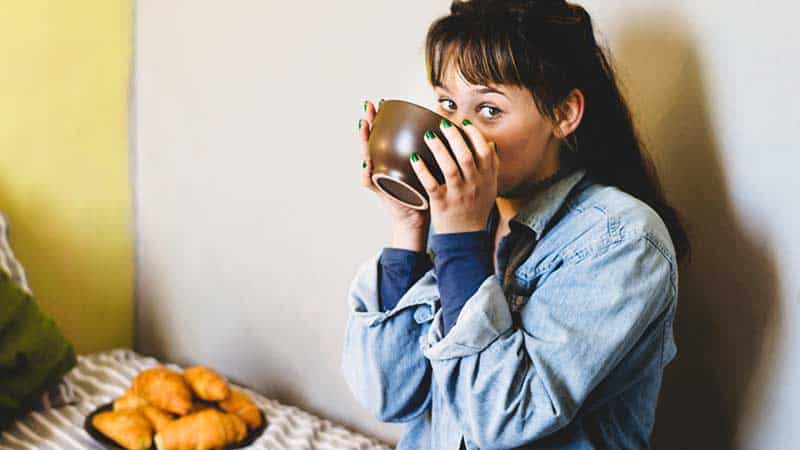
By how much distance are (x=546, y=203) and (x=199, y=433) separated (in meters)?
0.73

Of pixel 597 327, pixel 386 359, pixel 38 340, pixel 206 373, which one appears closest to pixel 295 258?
pixel 206 373

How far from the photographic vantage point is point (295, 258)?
1523 millimetres

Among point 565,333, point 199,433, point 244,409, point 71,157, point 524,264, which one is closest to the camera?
point 565,333

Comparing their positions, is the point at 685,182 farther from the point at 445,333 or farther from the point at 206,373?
the point at 206,373

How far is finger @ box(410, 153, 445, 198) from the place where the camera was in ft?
2.55

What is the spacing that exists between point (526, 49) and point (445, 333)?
1.02 ft

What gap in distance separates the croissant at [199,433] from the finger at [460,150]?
73 centimetres

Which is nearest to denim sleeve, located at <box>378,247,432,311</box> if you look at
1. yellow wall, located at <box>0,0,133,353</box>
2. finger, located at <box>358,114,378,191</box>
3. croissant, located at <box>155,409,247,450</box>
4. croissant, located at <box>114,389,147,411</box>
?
finger, located at <box>358,114,378,191</box>

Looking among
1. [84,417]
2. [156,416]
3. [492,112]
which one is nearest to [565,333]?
[492,112]

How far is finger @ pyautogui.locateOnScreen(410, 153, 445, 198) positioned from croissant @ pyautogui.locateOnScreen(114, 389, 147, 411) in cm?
83

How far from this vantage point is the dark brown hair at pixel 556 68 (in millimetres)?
813

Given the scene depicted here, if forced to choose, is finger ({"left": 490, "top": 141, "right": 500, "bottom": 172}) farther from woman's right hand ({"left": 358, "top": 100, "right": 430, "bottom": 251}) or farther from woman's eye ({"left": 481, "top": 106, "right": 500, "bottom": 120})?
woman's right hand ({"left": 358, "top": 100, "right": 430, "bottom": 251})

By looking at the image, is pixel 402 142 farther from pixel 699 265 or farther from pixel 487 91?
pixel 699 265

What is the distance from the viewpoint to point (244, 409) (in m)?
1.37
